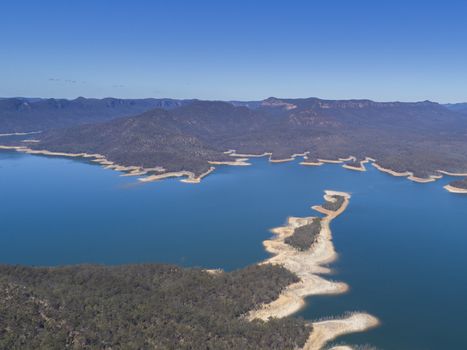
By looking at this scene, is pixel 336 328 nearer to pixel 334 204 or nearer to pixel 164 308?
pixel 164 308

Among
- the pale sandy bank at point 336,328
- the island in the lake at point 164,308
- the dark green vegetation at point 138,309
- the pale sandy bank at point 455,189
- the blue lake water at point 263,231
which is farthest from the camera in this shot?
the pale sandy bank at point 455,189

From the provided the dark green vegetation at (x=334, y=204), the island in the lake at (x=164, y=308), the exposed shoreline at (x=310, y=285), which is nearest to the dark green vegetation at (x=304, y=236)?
the exposed shoreline at (x=310, y=285)

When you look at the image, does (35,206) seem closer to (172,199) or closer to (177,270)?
(172,199)

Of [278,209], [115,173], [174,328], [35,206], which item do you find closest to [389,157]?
[278,209]

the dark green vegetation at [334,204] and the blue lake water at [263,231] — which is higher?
the dark green vegetation at [334,204]

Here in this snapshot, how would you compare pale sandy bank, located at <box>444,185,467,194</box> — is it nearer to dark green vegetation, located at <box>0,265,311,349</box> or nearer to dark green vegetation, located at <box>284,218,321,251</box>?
dark green vegetation, located at <box>284,218,321,251</box>

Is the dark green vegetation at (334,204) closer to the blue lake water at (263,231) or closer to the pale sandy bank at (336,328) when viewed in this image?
the blue lake water at (263,231)

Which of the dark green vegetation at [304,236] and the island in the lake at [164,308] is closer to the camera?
the island in the lake at [164,308]
